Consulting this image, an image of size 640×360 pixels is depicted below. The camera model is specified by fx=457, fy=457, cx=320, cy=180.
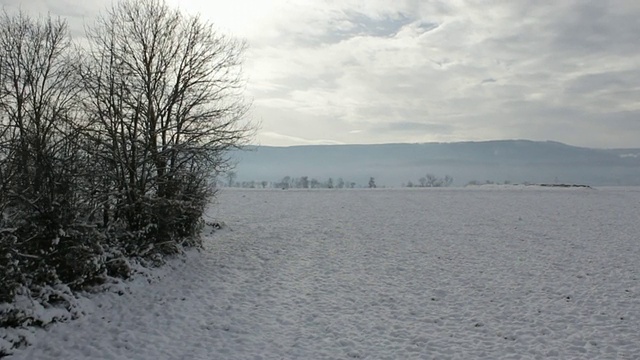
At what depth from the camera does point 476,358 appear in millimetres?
9023

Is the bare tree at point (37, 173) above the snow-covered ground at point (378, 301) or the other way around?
above

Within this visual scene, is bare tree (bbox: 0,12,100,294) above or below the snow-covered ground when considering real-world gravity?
above

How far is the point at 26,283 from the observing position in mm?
9961

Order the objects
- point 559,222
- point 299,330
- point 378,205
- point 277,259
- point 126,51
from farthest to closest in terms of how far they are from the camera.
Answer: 1. point 378,205
2. point 559,222
3. point 277,259
4. point 126,51
5. point 299,330

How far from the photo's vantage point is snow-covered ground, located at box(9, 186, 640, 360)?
9578mm

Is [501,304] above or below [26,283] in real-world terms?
below

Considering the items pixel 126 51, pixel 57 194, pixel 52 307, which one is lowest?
pixel 52 307

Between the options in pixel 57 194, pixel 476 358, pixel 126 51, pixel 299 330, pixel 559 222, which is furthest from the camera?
pixel 559 222

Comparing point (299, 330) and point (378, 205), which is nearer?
point (299, 330)

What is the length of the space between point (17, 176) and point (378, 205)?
31595 mm

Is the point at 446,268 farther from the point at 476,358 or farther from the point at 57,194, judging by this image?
the point at 57,194

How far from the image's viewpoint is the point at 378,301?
512 inches

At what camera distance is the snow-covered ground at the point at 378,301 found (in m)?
9.58

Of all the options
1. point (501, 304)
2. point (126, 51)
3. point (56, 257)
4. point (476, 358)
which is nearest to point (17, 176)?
point (56, 257)
